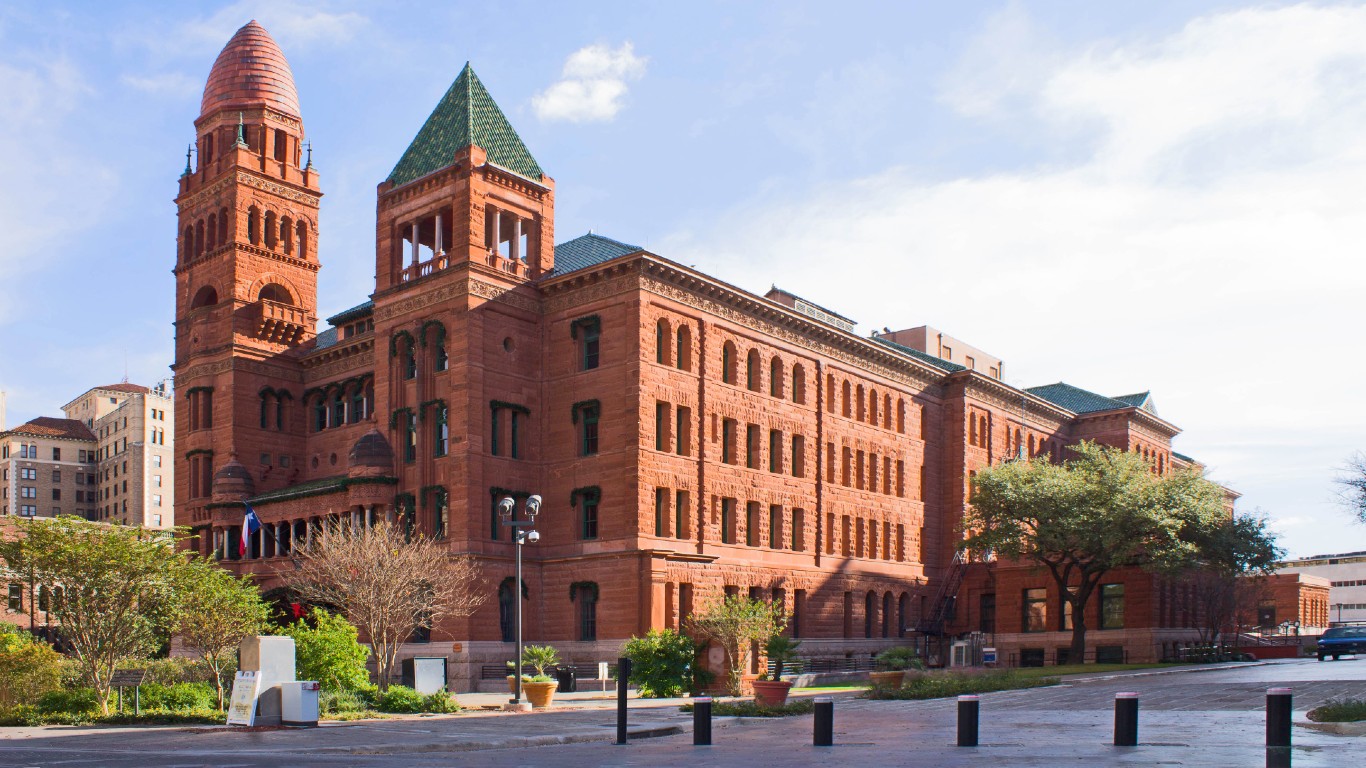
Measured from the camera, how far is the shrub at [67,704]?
30547 millimetres

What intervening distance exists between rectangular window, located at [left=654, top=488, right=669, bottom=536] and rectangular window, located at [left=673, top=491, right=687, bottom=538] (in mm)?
559

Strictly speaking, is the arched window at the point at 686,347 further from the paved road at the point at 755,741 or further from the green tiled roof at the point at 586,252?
the paved road at the point at 755,741

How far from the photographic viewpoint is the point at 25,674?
3134cm

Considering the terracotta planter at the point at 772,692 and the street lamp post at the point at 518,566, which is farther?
the street lamp post at the point at 518,566

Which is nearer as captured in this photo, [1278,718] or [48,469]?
[1278,718]

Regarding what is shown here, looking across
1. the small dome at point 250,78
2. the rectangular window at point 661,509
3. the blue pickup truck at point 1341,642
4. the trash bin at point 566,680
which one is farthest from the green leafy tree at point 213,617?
the blue pickup truck at point 1341,642

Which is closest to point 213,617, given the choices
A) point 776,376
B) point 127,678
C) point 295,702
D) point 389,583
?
point 127,678

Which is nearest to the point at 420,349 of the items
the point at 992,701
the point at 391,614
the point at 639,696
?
the point at 391,614

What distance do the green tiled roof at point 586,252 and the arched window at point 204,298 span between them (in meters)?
22.0

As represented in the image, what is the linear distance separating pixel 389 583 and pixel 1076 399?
60.6 meters

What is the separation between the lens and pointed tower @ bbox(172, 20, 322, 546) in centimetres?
6712

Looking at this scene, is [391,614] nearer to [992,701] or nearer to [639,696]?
[639,696]

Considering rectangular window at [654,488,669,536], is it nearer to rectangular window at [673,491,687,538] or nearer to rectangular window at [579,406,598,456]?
rectangular window at [673,491,687,538]

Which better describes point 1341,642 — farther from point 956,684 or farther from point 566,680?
point 566,680
